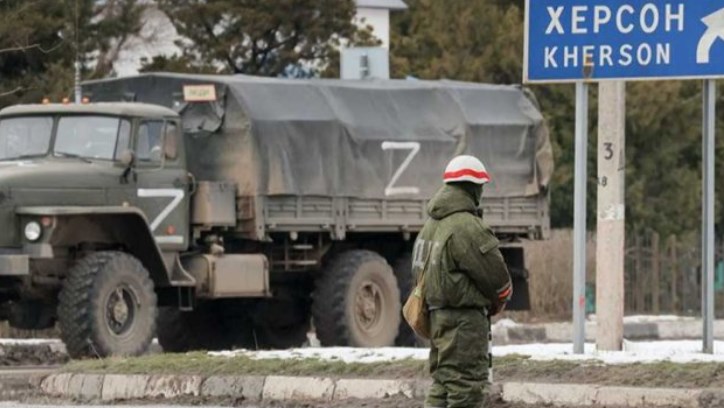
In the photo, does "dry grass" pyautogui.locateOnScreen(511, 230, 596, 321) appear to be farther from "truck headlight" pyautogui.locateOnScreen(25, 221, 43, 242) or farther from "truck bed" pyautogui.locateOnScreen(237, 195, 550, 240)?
"truck headlight" pyautogui.locateOnScreen(25, 221, 43, 242)

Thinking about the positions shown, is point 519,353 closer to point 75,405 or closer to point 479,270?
point 75,405

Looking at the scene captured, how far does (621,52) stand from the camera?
52.4 ft

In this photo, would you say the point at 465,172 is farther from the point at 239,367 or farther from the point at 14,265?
the point at 14,265

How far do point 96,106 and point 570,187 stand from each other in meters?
22.5

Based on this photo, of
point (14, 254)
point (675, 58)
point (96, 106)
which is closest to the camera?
point (675, 58)

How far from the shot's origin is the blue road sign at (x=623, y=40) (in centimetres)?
1570

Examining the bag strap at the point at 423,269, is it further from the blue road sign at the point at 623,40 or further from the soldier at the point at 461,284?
the blue road sign at the point at 623,40

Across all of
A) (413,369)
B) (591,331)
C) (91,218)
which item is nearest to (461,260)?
(413,369)

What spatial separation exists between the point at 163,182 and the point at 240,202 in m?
1.15

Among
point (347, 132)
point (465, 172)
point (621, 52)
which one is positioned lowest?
point (465, 172)

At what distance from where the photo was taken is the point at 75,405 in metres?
15.1

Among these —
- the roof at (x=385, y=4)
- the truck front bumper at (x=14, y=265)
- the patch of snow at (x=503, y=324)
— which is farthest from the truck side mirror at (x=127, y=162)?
the roof at (x=385, y=4)

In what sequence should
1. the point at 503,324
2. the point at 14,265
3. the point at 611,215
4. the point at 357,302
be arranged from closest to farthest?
the point at 611,215
the point at 14,265
the point at 357,302
the point at 503,324

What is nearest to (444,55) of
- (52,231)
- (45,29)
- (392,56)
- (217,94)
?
(392,56)
